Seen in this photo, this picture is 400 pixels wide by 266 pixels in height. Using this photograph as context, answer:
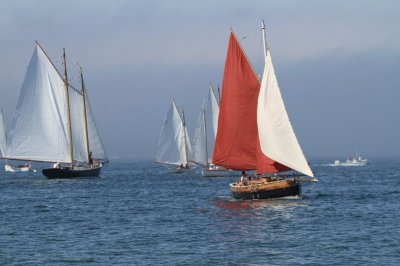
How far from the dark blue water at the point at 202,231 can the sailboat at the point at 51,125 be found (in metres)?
28.7

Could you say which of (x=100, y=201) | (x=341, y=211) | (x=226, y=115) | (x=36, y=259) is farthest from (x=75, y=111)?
(x=36, y=259)

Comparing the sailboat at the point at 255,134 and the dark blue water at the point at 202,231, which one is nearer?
the dark blue water at the point at 202,231

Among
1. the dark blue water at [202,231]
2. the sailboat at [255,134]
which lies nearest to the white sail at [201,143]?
the dark blue water at [202,231]

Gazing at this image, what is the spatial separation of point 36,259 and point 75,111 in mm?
77784

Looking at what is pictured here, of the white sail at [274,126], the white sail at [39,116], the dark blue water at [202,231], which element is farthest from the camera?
the white sail at [39,116]

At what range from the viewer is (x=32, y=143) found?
10362 centimetres

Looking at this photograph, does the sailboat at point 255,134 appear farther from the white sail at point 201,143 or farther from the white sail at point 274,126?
the white sail at point 201,143

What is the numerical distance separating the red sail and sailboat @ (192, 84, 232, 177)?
189 feet

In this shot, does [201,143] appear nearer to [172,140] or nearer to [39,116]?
[172,140]

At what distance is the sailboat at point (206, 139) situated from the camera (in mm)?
124713

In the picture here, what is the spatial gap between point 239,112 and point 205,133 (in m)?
64.5

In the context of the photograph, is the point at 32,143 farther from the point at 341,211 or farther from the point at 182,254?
the point at 182,254

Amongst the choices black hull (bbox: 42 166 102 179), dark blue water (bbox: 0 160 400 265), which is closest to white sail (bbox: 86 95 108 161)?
black hull (bbox: 42 166 102 179)

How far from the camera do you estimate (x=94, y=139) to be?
11775 centimetres
